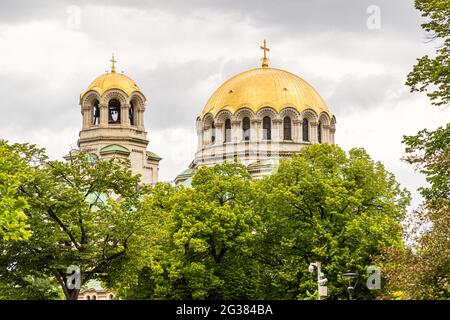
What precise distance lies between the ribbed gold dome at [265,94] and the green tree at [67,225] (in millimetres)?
46577

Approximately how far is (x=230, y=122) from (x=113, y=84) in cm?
1207

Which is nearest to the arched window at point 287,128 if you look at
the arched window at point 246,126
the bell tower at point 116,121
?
the arched window at point 246,126

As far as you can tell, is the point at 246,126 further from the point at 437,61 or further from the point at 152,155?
the point at 437,61

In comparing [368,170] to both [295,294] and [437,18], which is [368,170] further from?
[437,18]

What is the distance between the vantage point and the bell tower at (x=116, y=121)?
91562 mm

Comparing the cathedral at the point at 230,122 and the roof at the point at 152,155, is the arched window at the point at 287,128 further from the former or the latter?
the roof at the point at 152,155

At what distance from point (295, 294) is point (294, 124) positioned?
4106cm

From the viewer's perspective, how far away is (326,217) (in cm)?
5044

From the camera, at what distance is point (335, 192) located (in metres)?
49.7

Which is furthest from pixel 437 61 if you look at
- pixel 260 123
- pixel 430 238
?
pixel 260 123

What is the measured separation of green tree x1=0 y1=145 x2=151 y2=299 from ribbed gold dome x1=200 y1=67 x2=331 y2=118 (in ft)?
153

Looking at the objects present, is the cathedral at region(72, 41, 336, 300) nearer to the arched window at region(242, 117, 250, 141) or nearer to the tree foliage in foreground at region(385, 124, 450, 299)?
the arched window at region(242, 117, 250, 141)

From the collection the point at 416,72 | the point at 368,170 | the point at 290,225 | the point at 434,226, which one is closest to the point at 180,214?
the point at 290,225

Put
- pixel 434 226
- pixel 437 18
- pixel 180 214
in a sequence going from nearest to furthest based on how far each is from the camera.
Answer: pixel 434 226
pixel 437 18
pixel 180 214
